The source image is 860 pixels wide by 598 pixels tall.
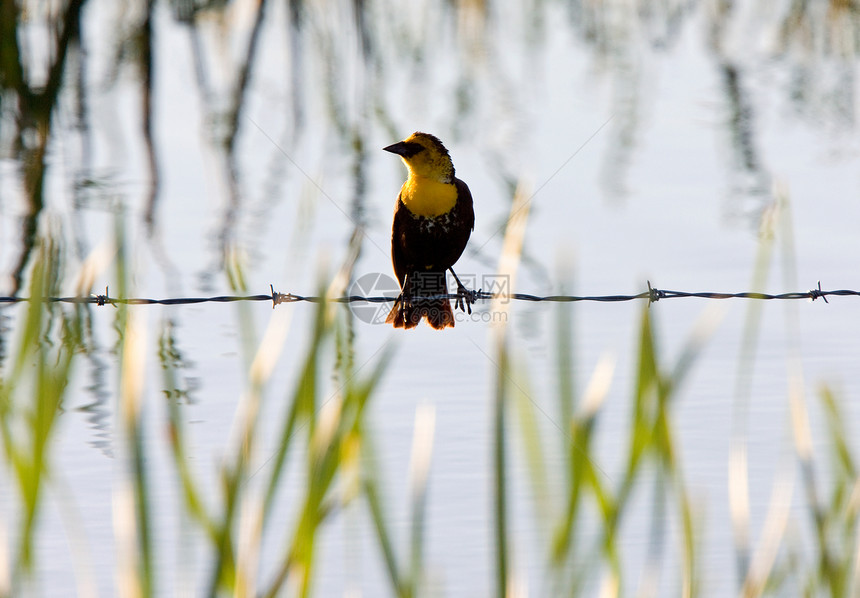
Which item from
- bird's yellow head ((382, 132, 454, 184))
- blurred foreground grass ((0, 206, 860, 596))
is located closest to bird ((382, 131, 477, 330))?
bird's yellow head ((382, 132, 454, 184))

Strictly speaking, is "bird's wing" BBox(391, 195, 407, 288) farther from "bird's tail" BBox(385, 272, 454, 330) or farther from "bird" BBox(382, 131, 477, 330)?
"bird's tail" BBox(385, 272, 454, 330)

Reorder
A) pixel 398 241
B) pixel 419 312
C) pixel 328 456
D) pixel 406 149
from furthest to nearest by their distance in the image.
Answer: pixel 398 241
pixel 406 149
pixel 419 312
pixel 328 456

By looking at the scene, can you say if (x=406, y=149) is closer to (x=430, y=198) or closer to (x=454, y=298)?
(x=430, y=198)

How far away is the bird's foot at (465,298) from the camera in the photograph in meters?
4.14

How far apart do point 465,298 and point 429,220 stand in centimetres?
33

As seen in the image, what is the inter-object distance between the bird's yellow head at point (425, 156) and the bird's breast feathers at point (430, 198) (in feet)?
0.08

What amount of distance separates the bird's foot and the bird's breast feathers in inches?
11.8

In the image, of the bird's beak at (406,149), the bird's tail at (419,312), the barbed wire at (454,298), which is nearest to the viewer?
the barbed wire at (454,298)

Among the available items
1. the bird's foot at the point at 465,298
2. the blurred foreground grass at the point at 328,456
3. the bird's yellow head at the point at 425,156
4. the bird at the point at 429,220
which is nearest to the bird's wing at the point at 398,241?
the bird at the point at 429,220

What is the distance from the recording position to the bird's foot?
4141 mm

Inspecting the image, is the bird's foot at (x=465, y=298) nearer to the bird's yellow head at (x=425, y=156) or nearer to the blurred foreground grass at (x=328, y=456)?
the bird's yellow head at (x=425, y=156)

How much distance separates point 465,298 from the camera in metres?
4.19

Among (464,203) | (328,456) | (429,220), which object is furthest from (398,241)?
(328,456)

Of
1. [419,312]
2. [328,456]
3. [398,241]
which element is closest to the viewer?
[328,456]
